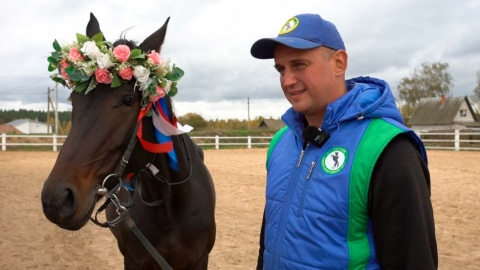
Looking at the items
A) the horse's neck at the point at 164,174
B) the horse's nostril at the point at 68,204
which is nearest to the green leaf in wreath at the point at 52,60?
the horse's neck at the point at 164,174

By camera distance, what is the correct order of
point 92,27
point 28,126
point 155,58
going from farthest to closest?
point 28,126 < point 92,27 < point 155,58


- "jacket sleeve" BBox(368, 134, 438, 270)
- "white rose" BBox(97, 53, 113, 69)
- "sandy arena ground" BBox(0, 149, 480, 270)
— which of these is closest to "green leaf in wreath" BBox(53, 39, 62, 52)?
"white rose" BBox(97, 53, 113, 69)

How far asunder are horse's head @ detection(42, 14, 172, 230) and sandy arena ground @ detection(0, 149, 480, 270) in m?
3.51

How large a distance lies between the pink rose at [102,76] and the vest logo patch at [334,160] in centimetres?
139

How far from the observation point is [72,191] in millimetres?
2080

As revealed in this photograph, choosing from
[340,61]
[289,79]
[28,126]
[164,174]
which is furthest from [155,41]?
[28,126]

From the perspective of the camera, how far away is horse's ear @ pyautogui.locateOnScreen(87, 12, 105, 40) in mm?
3012

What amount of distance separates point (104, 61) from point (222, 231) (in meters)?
5.14

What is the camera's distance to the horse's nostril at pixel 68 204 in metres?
2.04

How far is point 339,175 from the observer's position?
5.02 feet

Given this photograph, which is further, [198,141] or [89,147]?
[198,141]

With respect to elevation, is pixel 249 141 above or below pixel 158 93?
below

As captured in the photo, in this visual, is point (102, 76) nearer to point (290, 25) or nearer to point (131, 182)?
point (131, 182)

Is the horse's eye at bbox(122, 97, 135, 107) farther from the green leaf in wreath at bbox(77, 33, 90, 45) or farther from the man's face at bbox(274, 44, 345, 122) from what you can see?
the man's face at bbox(274, 44, 345, 122)
